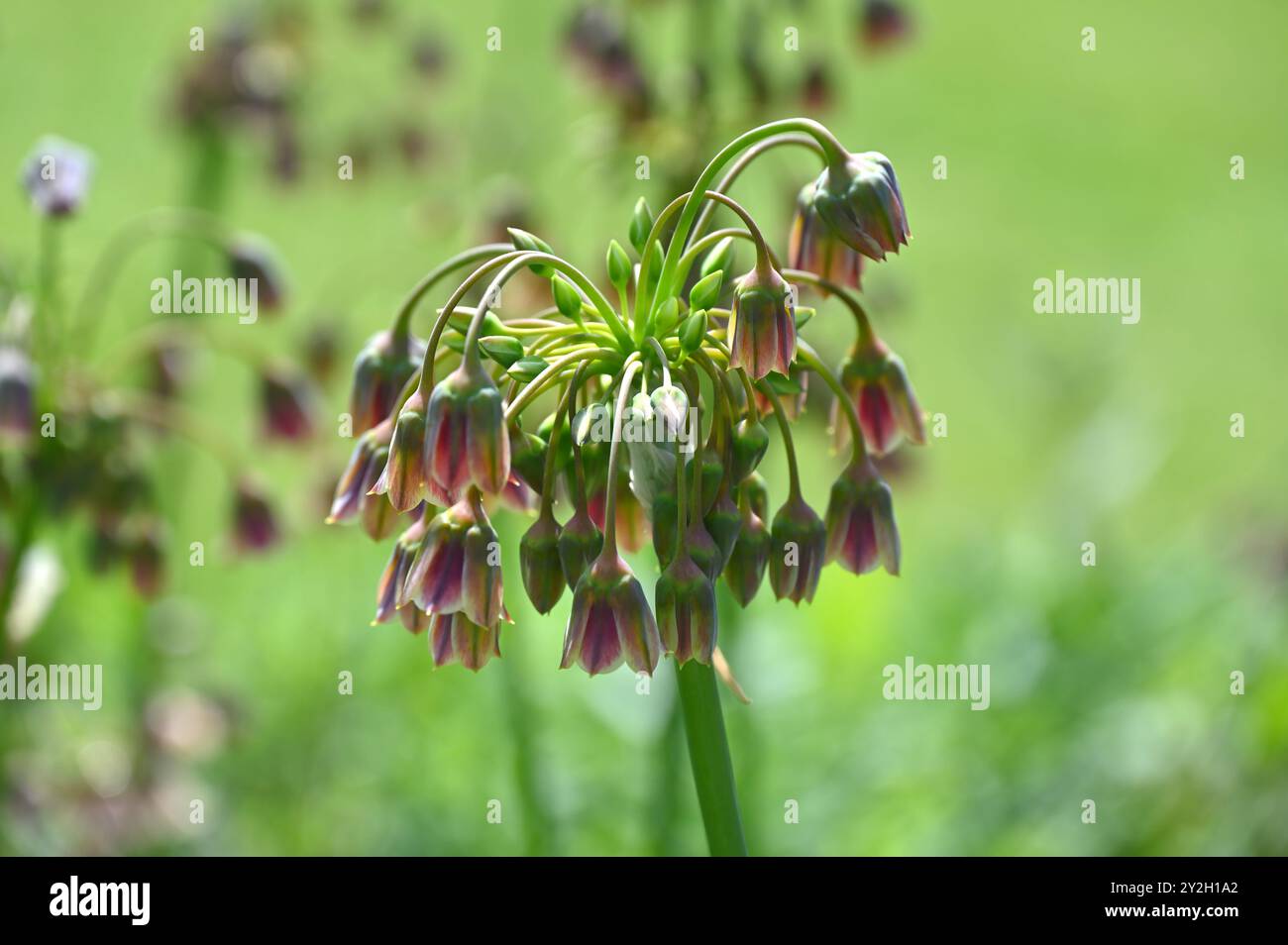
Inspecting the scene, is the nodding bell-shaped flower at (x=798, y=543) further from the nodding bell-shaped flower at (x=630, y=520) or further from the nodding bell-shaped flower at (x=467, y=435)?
the nodding bell-shaped flower at (x=467, y=435)

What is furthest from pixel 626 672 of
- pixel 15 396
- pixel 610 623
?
pixel 610 623

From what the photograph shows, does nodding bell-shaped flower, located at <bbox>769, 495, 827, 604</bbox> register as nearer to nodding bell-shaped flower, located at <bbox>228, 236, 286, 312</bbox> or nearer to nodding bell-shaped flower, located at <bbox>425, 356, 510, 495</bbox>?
nodding bell-shaped flower, located at <bbox>425, 356, 510, 495</bbox>

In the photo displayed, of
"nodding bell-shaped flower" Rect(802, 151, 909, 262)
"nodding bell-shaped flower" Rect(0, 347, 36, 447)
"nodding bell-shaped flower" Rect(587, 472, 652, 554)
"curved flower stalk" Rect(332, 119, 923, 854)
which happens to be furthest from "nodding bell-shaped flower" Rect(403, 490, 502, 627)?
"nodding bell-shaped flower" Rect(0, 347, 36, 447)

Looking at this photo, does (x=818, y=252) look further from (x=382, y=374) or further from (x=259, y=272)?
(x=259, y=272)

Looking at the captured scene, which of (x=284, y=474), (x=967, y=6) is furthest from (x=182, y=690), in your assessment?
(x=967, y=6)

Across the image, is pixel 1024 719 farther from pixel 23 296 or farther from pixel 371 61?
pixel 371 61

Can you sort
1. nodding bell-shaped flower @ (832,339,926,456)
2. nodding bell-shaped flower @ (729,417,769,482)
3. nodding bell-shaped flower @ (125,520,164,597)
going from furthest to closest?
1. nodding bell-shaped flower @ (125,520,164,597)
2. nodding bell-shaped flower @ (832,339,926,456)
3. nodding bell-shaped flower @ (729,417,769,482)
